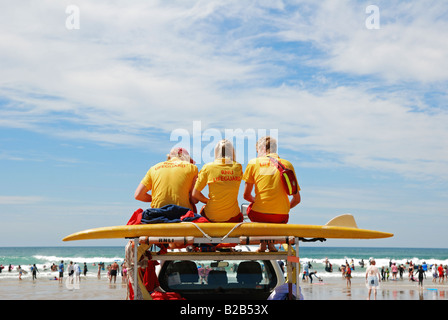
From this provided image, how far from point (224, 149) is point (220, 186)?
399 millimetres

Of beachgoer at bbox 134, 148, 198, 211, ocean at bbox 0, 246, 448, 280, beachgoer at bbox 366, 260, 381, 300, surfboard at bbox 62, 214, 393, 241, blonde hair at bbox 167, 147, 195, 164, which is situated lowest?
ocean at bbox 0, 246, 448, 280

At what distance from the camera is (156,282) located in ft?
20.9

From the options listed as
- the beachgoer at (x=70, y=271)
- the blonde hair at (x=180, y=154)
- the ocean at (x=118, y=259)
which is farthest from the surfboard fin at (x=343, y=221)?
the ocean at (x=118, y=259)

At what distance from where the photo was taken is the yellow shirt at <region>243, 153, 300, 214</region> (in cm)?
589

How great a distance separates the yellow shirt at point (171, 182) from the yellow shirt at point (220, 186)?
6.1 inches

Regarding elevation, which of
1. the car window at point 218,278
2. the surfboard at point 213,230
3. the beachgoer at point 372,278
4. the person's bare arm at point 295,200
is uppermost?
the person's bare arm at point 295,200

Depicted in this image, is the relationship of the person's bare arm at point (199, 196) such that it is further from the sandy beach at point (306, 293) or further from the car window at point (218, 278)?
the sandy beach at point (306, 293)

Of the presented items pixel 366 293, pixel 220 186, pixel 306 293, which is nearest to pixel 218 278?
pixel 220 186

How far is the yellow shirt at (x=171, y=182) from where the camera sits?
19.3 ft

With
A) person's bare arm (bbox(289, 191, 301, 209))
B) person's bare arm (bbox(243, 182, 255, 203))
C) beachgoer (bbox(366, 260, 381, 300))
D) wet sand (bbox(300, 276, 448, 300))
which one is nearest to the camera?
person's bare arm (bbox(243, 182, 255, 203))

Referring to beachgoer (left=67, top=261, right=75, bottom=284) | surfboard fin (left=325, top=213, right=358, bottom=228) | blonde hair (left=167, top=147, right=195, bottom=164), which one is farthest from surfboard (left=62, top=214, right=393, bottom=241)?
beachgoer (left=67, top=261, right=75, bottom=284)

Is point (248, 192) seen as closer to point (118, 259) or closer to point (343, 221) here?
point (343, 221)

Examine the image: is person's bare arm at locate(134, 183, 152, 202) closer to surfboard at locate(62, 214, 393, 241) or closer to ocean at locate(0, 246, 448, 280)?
surfboard at locate(62, 214, 393, 241)
